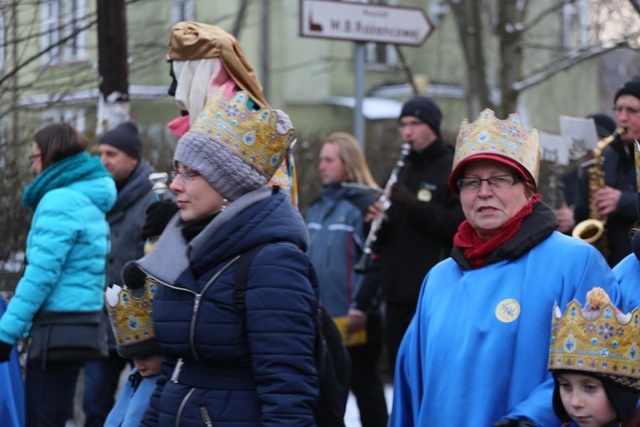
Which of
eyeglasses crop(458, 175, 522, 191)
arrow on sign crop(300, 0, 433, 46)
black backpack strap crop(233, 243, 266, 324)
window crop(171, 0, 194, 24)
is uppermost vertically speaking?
window crop(171, 0, 194, 24)

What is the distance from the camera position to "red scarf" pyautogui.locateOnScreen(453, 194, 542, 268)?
3941 millimetres

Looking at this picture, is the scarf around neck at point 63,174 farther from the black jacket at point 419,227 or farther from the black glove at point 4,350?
the black jacket at point 419,227

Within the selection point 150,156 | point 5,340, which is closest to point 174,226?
point 5,340

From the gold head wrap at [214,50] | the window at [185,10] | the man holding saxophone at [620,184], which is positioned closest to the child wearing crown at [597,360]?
the gold head wrap at [214,50]

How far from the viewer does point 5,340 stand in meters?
5.94

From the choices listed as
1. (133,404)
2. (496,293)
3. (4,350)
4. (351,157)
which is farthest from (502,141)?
(351,157)

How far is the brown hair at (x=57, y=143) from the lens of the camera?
6.40 m

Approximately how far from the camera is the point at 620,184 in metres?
6.55

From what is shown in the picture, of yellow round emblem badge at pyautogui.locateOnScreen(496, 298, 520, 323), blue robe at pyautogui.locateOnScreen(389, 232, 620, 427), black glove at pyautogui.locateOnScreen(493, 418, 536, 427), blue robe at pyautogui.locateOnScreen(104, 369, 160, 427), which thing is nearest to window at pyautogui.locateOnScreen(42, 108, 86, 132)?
blue robe at pyautogui.locateOnScreen(104, 369, 160, 427)

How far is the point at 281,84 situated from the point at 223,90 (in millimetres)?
26022

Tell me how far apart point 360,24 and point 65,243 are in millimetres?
3455

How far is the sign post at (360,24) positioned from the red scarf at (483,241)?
15.3 feet

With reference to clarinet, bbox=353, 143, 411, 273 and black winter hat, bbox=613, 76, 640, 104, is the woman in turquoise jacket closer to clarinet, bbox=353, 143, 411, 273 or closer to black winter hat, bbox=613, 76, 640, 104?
clarinet, bbox=353, 143, 411, 273

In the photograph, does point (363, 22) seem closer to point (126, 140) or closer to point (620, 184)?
point (126, 140)
